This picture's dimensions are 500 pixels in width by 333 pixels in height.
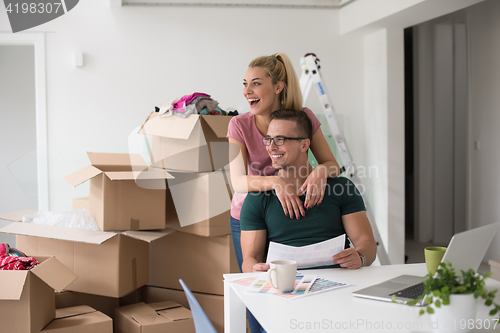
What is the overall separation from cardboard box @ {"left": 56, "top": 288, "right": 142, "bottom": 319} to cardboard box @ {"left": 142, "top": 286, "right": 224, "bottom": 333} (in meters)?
0.14

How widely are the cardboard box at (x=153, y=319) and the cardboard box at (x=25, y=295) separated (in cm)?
42

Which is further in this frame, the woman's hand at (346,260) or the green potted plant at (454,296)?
the woman's hand at (346,260)

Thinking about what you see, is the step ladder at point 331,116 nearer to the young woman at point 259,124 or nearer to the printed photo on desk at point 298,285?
the young woman at point 259,124

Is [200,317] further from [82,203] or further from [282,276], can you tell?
[82,203]

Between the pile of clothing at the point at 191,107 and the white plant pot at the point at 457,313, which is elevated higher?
the pile of clothing at the point at 191,107

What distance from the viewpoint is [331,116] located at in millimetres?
3234

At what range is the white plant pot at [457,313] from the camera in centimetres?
80

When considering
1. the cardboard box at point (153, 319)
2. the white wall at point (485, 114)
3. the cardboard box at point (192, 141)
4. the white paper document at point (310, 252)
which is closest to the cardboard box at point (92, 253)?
the cardboard box at point (153, 319)

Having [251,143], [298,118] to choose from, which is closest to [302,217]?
[298,118]

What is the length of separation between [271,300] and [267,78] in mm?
998

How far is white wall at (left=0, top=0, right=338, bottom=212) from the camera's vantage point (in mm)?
3393

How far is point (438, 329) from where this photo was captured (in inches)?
32.9

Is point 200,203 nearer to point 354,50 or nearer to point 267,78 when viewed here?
point 267,78

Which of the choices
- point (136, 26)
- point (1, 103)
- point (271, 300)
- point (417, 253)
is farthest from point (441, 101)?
point (1, 103)
